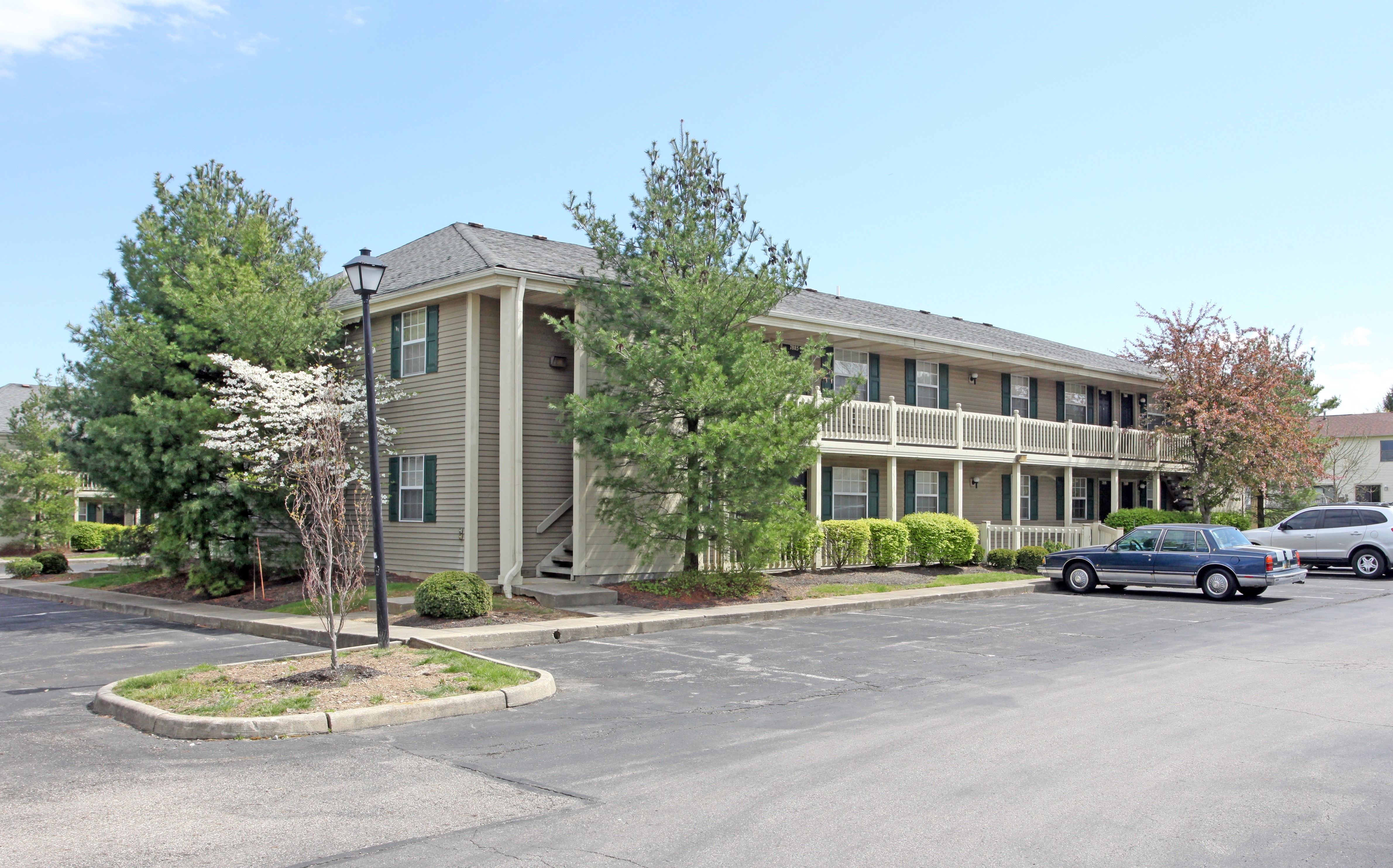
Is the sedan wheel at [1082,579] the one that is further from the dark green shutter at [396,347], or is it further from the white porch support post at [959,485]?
the dark green shutter at [396,347]

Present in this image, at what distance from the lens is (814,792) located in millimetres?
6547

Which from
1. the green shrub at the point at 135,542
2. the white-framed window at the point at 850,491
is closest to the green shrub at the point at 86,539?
the green shrub at the point at 135,542

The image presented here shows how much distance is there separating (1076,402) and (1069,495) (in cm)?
427

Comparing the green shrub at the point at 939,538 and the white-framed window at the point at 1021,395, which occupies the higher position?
the white-framed window at the point at 1021,395

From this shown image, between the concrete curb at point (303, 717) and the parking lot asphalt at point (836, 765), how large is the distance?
155 mm

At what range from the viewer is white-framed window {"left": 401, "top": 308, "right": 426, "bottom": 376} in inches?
792

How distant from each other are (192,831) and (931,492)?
2317cm

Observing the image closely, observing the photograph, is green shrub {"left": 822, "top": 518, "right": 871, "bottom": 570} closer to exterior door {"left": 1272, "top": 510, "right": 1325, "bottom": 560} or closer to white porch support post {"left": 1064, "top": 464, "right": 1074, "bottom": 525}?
white porch support post {"left": 1064, "top": 464, "right": 1074, "bottom": 525}

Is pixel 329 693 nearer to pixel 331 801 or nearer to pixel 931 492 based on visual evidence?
pixel 331 801

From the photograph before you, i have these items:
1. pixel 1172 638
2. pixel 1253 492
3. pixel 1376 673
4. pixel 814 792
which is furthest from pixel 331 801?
pixel 1253 492

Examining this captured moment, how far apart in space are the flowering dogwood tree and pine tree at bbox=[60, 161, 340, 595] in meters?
0.44

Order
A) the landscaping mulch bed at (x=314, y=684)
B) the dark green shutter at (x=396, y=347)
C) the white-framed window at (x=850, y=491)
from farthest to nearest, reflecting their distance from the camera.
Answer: the white-framed window at (x=850, y=491) < the dark green shutter at (x=396, y=347) < the landscaping mulch bed at (x=314, y=684)

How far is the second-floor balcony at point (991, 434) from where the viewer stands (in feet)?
78.3

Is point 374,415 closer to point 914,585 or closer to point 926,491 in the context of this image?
point 914,585
